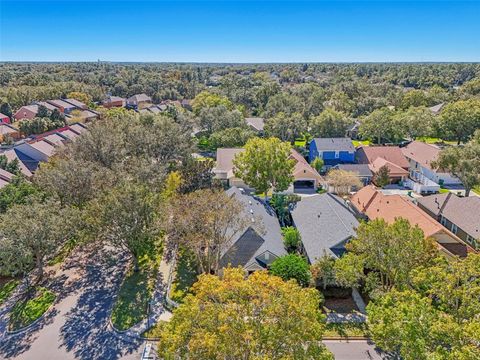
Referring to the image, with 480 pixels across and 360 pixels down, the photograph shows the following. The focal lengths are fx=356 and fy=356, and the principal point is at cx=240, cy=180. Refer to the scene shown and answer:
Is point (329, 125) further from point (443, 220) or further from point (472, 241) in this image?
point (472, 241)

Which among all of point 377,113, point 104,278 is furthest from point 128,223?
point 377,113

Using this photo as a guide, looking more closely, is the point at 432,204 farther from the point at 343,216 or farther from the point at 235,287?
the point at 235,287

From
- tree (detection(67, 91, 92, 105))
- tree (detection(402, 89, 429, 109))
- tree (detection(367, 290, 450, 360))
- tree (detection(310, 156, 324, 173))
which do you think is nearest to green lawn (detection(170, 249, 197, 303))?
tree (detection(367, 290, 450, 360))

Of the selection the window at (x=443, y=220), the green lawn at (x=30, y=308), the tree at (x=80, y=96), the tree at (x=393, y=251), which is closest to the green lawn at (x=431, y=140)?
the window at (x=443, y=220)

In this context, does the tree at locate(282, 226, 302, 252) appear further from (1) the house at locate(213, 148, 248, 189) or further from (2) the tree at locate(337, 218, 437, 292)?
(1) the house at locate(213, 148, 248, 189)

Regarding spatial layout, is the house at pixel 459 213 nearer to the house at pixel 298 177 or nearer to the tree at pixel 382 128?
the house at pixel 298 177
